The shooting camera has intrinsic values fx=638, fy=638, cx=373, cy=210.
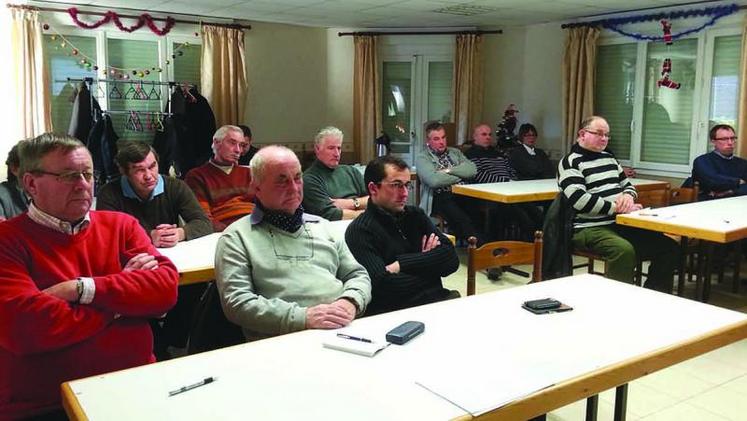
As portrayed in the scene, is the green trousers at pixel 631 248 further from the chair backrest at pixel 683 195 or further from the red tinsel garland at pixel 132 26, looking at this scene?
the red tinsel garland at pixel 132 26

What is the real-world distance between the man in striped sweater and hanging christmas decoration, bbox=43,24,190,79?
4.37 m

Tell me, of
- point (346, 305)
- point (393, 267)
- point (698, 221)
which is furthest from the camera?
point (698, 221)

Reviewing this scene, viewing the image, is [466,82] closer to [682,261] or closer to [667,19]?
[667,19]

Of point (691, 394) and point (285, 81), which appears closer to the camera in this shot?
point (691, 394)

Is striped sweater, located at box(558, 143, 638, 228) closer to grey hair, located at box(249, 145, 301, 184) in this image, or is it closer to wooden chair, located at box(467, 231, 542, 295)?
wooden chair, located at box(467, 231, 542, 295)

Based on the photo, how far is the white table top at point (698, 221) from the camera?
11.1ft

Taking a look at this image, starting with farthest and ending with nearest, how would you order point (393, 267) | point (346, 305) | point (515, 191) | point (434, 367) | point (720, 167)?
point (720, 167)
point (515, 191)
point (393, 267)
point (346, 305)
point (434, 367)

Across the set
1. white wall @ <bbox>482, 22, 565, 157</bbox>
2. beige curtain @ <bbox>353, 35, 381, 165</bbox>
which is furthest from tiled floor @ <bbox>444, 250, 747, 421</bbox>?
beige curtain @ <bbox>353, 35, 381, 165</bbox>

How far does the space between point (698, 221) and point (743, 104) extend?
2630 millimetres

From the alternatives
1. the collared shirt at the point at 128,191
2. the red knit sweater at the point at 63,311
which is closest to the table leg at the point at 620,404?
the red knit sweater at the point at 63,311

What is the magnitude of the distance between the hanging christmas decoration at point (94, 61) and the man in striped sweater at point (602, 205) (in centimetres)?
437

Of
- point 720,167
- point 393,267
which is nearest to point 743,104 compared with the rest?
point 720,167

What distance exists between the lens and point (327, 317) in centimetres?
188

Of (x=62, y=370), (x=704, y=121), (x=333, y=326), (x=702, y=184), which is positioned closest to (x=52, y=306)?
(x=62, y=370)
